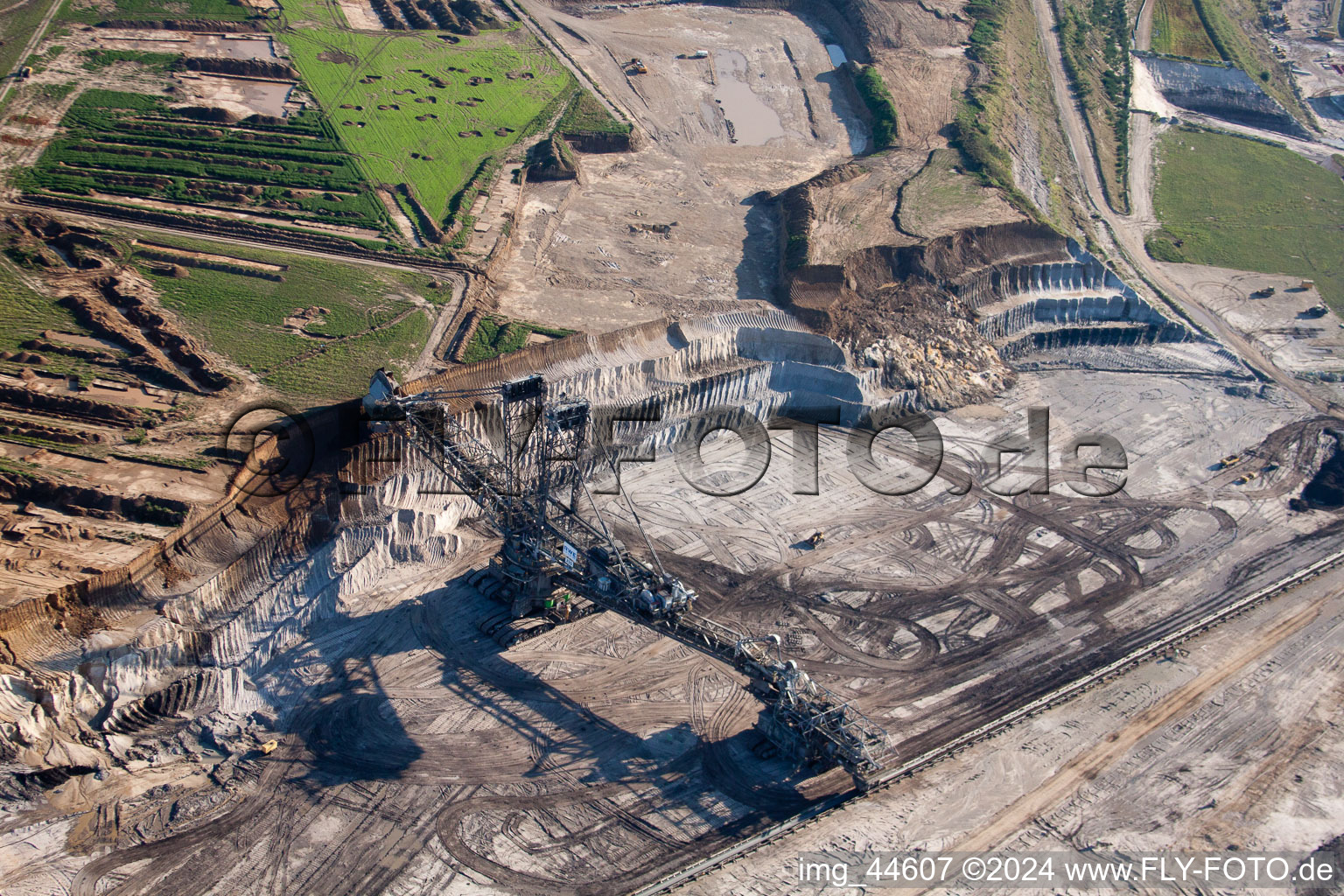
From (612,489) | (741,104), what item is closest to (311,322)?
(612,489)

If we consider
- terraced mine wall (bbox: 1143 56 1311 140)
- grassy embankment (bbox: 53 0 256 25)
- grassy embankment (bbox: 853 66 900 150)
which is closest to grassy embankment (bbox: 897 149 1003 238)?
grassy embankment (bbox: 853 66 900 150)

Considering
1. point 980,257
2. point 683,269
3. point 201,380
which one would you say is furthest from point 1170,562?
point 201,380

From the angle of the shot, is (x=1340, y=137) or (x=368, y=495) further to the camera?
(x=1340, y=137)

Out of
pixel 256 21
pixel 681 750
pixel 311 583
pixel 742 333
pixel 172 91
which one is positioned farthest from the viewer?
pixel 256 21

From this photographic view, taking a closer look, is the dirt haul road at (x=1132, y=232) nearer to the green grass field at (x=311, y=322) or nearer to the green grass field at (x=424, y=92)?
the green grass field at (x=424, y=92)

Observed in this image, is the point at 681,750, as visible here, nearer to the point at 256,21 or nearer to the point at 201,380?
the point at 201,380

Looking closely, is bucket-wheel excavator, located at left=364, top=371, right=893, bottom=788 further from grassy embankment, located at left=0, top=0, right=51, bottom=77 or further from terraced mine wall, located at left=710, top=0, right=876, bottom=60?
terraced mine wall, located at left=710, top=0, right=876, bottom=60

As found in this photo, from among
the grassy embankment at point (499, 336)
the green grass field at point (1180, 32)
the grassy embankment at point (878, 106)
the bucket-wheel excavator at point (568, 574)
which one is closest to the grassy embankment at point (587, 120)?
the grassy embankment at point (878, 106)
